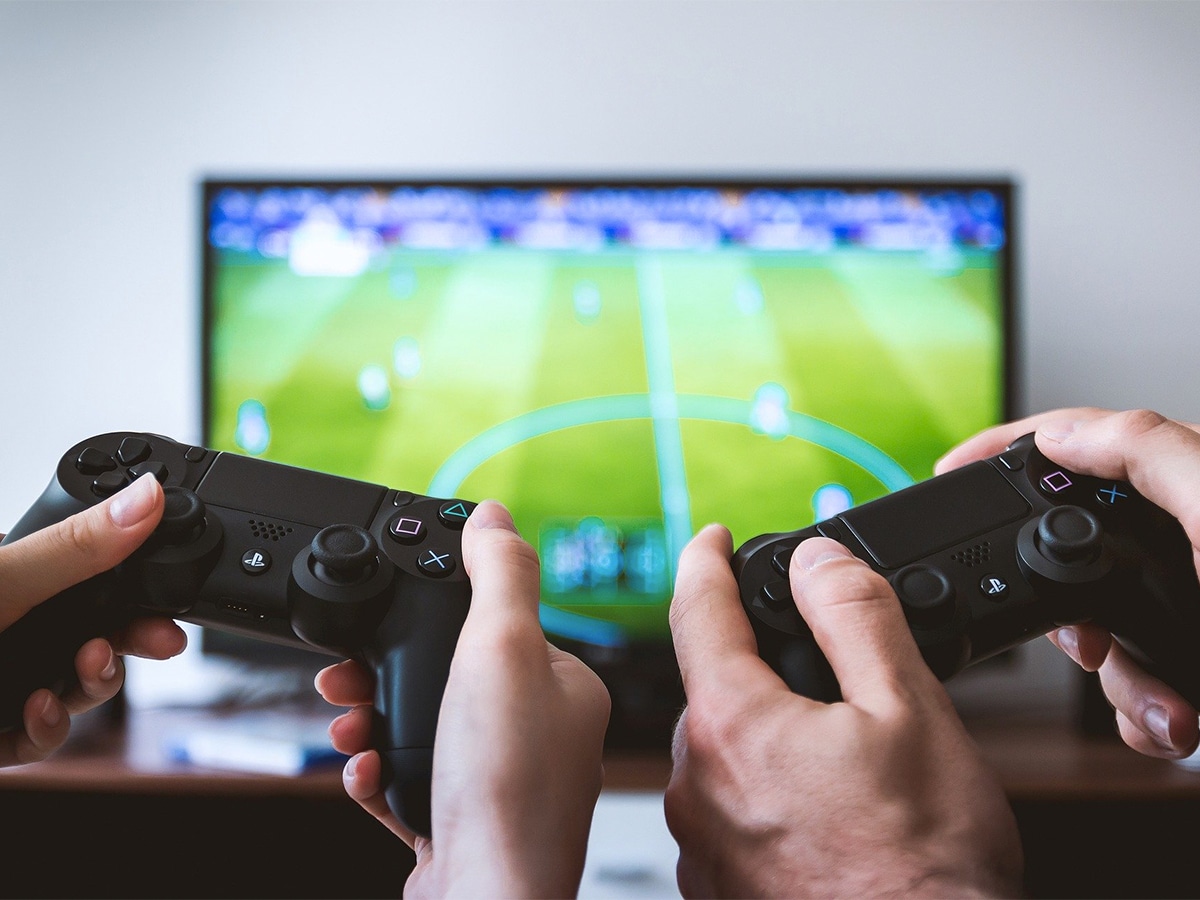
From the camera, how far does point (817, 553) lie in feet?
1.68

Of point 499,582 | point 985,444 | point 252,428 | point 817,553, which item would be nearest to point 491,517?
point 499,582

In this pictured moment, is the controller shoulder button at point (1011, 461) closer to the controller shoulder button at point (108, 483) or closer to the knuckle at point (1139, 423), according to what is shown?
the knuckle at point (1139, 423)

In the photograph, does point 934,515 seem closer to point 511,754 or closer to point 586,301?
point 511,754

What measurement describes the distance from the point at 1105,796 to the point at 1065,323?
31.2 inches

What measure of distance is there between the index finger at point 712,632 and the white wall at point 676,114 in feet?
3.71

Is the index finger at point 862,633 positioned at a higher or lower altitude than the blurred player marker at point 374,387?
lower

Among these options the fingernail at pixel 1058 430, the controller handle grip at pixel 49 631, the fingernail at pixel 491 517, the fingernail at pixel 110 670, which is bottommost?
the fingernail at pixel 110 670

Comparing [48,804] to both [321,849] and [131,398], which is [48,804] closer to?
[321,849]

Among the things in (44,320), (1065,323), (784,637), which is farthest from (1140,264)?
(44,320)

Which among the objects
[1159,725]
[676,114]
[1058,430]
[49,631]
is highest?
[676,114]

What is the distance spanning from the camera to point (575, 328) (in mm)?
1318

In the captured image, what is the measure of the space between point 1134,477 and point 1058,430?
0.18ft

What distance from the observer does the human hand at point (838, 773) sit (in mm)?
427

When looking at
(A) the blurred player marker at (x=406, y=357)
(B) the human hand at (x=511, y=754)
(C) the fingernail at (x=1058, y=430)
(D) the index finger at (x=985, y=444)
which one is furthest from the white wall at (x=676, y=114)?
(B) the human hand at (x=511, y=754)
